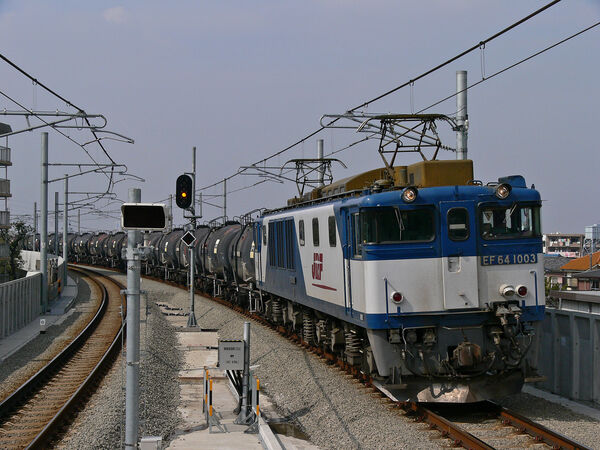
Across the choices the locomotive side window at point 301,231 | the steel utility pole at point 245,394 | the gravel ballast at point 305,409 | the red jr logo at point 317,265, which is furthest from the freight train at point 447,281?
the locomotive side window at point 301,231

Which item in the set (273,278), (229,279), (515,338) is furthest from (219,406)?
(229,279)

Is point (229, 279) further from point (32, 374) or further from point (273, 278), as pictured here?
point (32, 374)

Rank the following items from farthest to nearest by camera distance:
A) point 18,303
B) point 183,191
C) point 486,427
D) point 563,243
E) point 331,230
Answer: point 563,243
point 18,303
point 183,191
point 331,230
point 486,427

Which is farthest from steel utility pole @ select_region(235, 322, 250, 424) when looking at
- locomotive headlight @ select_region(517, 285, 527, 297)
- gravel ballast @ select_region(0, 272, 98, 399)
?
gravel ballast @ select_region(0, 272, 98, 399)

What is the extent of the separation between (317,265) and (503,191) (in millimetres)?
4444

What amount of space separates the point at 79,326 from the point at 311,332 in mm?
12242

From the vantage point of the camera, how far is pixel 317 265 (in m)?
14.9

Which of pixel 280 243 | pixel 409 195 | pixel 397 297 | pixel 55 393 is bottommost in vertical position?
pixel 55 393

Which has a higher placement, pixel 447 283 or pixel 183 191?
pixel 183 191

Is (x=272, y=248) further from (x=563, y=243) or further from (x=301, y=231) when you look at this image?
(x=563, y=243)

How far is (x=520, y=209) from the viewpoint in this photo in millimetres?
11781

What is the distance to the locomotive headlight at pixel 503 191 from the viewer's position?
457 inches

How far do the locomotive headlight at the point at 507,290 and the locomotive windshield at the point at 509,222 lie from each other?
29.7 inches

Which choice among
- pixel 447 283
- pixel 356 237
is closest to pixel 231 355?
pixel 356 237
